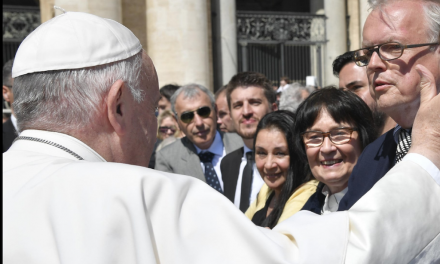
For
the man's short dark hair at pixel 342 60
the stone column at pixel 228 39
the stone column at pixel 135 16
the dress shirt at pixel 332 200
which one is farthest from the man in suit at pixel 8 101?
the stone column at pixel 228 39

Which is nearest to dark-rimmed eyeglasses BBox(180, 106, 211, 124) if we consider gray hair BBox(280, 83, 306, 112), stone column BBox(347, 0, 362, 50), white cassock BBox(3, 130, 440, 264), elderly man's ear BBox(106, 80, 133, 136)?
gray hair BBox(280, 83, 306, 112)

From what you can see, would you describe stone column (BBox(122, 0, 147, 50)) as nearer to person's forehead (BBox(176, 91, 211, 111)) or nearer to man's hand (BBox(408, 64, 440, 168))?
person's forehead (BBox(176, 91, 211, 111))

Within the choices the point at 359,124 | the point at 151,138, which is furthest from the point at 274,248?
the point at 359,124

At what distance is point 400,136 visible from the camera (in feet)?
7.37

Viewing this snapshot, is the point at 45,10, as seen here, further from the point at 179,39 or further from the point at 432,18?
the point at 432,18

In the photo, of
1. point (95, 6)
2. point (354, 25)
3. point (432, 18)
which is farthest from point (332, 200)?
point (354, 25)

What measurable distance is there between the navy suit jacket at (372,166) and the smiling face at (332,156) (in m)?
0.36

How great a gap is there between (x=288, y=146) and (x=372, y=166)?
1.19 meters

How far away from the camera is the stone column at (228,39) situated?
13.7 m

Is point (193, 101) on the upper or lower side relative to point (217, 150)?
upper

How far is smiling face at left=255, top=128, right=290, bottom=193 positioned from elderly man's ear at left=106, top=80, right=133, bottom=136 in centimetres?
184

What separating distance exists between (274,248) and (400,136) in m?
1.03

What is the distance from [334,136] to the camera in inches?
115

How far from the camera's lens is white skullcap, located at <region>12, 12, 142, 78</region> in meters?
1.76
